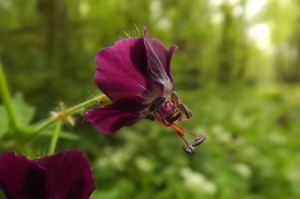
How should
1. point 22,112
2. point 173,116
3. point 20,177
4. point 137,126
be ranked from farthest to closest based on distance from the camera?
point 137,126 < point 22,112 < point 173,116 < point 20,177

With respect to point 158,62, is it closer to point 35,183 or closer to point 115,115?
point 115,115

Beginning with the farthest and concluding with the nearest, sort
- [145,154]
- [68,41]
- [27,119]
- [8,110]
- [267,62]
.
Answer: [267,62] → [145,154] → [68,41] → [27,119] → [8,110]

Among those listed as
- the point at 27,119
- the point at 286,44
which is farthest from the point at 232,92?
the point at 286,44

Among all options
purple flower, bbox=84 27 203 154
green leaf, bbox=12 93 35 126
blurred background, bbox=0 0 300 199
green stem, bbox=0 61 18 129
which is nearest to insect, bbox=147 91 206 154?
purple flower, bbox=84 27 203 154

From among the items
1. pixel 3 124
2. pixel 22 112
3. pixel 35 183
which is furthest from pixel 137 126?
pixel 35 183

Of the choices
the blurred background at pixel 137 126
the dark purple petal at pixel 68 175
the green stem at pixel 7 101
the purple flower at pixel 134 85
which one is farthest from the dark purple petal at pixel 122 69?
the blurred background at pixel 137 126

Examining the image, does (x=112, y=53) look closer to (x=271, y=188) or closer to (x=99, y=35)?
(x=99, y=35)

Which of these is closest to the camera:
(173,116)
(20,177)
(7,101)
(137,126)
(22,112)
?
(20,177)
